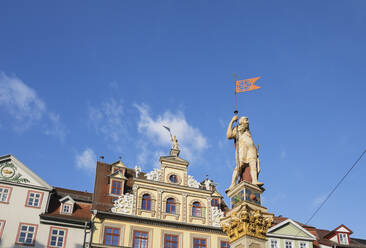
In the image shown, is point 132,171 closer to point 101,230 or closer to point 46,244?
point 101,230

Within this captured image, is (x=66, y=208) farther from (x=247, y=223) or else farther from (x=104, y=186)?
(x=247, y=223)

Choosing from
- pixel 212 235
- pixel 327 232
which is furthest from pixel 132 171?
pixel 327 232

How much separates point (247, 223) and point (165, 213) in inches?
830

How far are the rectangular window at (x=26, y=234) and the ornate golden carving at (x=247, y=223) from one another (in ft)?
64.7

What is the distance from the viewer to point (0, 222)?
2734cm

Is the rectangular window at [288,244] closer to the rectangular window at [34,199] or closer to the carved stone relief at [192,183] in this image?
the carved stone relief at [192,183]

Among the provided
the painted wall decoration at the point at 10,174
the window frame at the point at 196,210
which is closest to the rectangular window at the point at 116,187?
the window frame at the point at 196,210

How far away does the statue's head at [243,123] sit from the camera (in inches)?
524

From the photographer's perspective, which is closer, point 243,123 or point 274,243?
point 243,123

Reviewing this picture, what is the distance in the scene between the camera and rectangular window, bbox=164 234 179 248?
99.9 ft

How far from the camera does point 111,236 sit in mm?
29406

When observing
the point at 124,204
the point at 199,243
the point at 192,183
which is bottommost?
the point at 199,243

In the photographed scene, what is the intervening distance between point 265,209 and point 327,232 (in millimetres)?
29516

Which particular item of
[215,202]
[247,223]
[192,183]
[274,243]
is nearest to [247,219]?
[247,223]
